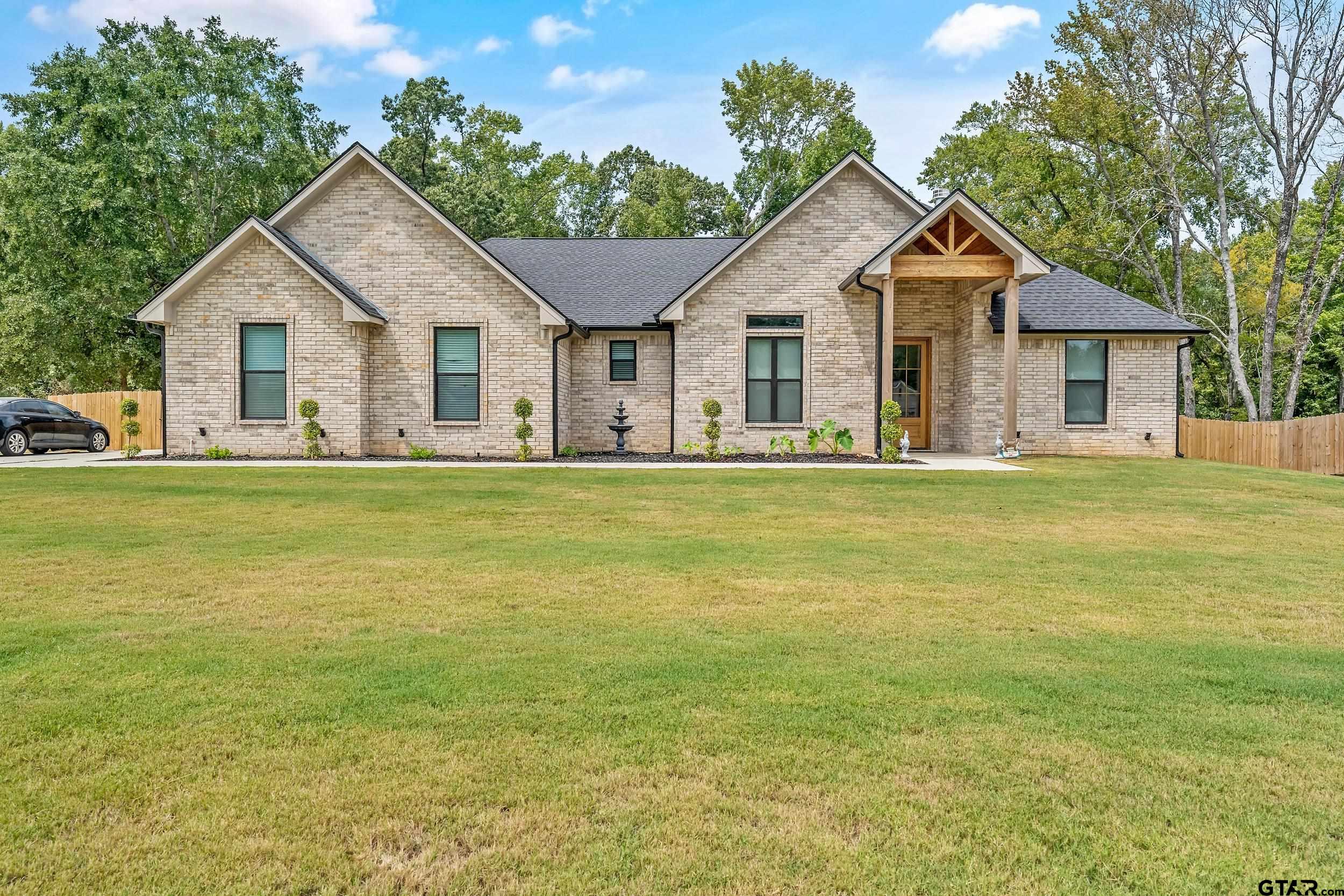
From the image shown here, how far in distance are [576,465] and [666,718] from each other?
42.8ft

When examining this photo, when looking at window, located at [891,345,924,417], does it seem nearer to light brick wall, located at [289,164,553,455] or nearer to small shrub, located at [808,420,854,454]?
small shrub, located at [808,420,854,454]

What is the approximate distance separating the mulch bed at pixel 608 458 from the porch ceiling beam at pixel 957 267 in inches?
162

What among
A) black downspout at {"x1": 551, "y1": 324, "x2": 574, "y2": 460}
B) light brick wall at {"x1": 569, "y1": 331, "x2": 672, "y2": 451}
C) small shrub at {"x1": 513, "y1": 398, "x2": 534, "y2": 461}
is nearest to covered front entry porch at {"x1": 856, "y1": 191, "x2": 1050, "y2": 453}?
light brick wall at {"x1": 569, "y1": 331, "x2": 672, "y2": 451}

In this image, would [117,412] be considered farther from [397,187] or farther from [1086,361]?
[1086,361]

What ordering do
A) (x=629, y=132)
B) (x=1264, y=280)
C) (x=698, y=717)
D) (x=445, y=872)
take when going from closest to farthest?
(x=445, y=872)
(x=698, y=717)
(x=1264, y=280)
(x=629, y=132)

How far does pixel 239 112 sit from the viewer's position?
31.4m

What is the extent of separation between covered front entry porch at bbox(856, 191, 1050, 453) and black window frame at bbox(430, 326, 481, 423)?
29.3 feet

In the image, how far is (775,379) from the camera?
1911cm

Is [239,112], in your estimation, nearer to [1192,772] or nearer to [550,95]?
[550,95]

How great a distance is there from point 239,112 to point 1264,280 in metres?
43.9

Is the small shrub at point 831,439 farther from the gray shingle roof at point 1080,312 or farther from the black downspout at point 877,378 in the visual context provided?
the gray shingle roof at point 1080,312

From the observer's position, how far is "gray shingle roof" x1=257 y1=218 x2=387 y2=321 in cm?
1734

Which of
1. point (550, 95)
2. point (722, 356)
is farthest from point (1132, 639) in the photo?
point (550, 95)

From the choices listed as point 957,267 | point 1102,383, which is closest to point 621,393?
point 957,267
